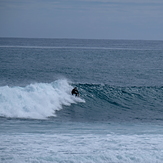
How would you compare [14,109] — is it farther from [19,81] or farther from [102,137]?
[19,81]

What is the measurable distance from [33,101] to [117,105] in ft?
21.8

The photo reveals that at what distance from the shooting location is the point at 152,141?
14.6m

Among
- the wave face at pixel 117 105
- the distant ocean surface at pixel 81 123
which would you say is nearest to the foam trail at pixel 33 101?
the distant ocean surface at pixel 81 123

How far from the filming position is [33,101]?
22141mm

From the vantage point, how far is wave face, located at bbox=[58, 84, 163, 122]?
71.1 ft

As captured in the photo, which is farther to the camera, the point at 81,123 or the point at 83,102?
the point at 83,102

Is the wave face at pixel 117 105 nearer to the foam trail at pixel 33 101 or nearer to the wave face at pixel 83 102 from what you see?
the wave face at pixel 83 102

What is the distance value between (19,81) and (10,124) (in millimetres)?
17168

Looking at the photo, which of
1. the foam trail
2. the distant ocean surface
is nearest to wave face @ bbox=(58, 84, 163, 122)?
the distant ocean surface

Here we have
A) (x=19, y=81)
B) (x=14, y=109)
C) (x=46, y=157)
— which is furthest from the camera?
(x=19, y=81)

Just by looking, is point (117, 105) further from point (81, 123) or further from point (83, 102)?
point (81, 123)

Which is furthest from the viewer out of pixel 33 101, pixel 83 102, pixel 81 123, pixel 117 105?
pixel 83 102

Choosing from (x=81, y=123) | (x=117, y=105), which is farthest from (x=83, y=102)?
(x=81, y=123)

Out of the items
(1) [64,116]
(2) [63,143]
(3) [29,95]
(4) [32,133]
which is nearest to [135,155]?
(2) [63,143]
